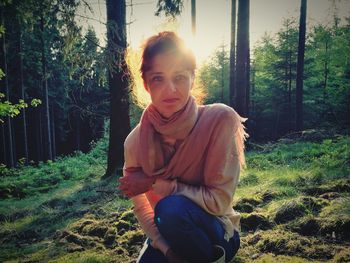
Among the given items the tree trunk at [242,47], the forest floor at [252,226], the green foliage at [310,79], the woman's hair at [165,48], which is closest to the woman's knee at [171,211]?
the woman's hair at [165,48]

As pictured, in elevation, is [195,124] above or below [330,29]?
below

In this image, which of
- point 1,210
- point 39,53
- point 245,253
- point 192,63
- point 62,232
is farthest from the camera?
point 39,53

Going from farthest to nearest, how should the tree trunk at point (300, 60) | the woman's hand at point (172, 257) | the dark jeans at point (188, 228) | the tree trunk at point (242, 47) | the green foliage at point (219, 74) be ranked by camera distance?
the green foliage at point (219, 74) → the tree trunk at point (300, 60) → the tree trunk at point (242, 47) → the woman's hand at point (172, 257) → the dark jeans at point (188, 228)

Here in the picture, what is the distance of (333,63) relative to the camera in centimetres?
2233

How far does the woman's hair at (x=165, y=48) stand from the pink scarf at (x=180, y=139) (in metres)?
0.30

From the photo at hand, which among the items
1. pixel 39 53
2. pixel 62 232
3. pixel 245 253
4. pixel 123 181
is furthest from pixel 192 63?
Result: pixel 39 53

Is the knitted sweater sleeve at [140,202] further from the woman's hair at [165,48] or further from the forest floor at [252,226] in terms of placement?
the forest floor at [252,226]

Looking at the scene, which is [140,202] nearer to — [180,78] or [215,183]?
[215,183]

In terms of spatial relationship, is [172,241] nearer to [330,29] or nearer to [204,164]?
[204,164]

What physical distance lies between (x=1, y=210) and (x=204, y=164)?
614 cm

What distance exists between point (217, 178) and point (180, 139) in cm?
39

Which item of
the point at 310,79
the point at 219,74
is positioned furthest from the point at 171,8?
the point at 219,74

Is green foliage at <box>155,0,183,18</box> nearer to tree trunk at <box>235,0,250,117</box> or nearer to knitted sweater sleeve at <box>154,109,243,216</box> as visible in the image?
tree trunk at <box>235,0,250,117</box>

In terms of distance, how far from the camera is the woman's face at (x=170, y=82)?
6.73 ft
